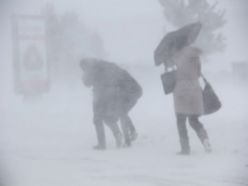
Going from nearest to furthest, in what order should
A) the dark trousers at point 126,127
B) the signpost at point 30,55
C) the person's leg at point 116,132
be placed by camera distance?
the person's leg at point 116,132 → the dark trousers at point 126,127 → the signpost at point 30,55

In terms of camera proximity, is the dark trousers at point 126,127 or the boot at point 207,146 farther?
the dark trousers at point 126,127

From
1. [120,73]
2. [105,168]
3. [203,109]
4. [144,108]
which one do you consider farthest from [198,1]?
[105,168]

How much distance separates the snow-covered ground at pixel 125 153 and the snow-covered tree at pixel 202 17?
2530mm

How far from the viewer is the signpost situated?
19.3 metres

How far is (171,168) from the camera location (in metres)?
9.06

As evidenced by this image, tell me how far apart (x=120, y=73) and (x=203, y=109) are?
189 centimetres

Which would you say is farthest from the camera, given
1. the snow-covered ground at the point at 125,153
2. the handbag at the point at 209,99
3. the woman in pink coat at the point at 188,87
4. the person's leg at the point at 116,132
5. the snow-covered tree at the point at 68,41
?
the snow-covered tree at the point at 68,41

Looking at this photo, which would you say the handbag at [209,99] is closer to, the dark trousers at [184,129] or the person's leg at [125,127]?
the dark trousers at [184,129]

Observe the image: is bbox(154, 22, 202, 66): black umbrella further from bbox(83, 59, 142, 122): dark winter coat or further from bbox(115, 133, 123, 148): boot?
bbox(115, 133, 123, 148): boot

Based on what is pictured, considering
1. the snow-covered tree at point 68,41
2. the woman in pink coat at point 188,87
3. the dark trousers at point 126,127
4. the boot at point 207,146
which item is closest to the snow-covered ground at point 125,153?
the boot at point 207,146

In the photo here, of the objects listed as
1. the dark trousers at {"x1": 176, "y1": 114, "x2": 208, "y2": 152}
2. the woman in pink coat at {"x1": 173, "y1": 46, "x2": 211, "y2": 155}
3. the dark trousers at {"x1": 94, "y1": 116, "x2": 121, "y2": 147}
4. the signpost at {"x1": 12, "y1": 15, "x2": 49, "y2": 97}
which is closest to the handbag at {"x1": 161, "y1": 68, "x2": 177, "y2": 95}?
the woman in pink coat at {"x1": 173, "y1": 46, "x2": 211, "y2": 155}

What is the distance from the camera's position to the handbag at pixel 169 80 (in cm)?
1006

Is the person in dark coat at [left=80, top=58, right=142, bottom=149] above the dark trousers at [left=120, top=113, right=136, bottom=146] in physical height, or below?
above

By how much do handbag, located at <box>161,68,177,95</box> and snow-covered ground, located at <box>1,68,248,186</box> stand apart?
0.96 m
